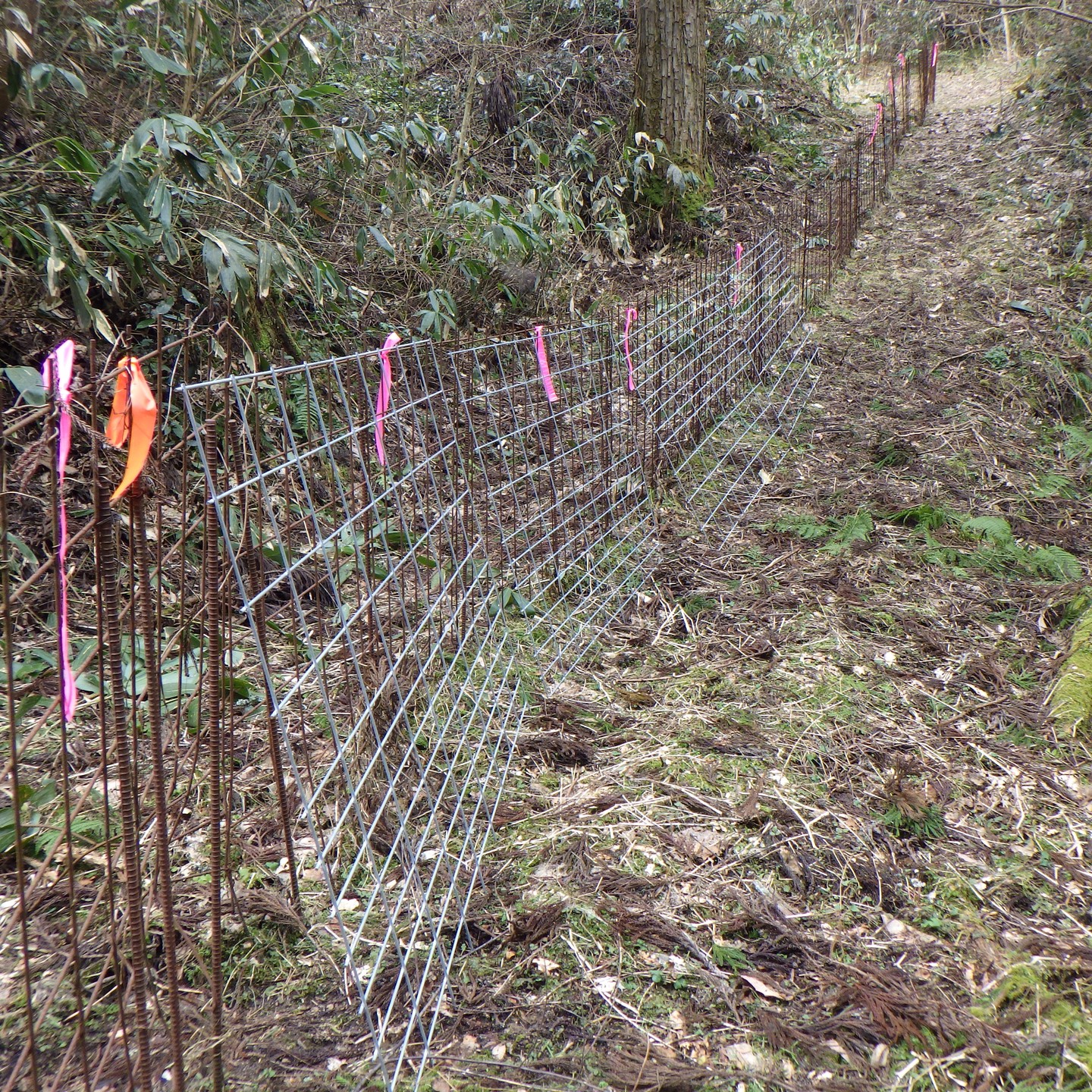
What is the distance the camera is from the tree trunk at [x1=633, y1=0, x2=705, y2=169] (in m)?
7.18

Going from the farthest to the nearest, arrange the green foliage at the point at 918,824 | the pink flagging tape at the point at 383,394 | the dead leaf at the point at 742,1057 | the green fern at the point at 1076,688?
the green fern at the point at 1076,688 < the green foliage at the point at 918,824 < the pink flagging tape at the point at 383,394 < the dead leaf at the point at 742,1057

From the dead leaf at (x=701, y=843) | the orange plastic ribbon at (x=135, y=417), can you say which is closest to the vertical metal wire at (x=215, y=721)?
the orange plastic ribbon at (x=135, y=417)

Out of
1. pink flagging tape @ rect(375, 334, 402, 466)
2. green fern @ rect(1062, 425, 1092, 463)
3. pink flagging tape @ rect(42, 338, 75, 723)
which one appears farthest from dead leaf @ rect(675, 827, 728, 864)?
green fern @ rect(1062, 425, 1092, 463)

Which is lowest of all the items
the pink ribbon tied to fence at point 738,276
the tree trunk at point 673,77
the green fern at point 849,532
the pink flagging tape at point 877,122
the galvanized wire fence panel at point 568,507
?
the green fern at point 849,532

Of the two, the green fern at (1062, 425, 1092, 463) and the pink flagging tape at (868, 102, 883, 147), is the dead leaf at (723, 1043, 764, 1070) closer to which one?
the green fern at (1062, 425, 1092, 463)

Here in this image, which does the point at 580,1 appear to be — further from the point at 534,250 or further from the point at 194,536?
the point at 194,536

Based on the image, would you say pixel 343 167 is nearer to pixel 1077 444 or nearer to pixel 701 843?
pixel 701 843

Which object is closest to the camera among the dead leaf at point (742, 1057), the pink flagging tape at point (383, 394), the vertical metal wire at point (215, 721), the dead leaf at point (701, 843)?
the vertical metal wire at point (215, 721)

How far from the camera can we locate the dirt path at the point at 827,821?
177cm

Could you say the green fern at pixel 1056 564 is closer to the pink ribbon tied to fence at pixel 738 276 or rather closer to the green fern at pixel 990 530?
the green fern at pixel 990 530

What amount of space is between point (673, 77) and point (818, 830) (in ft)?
22.4

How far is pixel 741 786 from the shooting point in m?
2.50

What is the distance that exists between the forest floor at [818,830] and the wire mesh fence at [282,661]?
17cm

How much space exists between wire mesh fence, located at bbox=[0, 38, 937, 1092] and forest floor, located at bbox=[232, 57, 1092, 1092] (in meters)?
0.17
